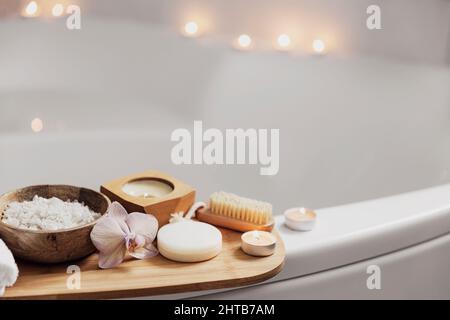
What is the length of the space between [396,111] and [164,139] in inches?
27.9

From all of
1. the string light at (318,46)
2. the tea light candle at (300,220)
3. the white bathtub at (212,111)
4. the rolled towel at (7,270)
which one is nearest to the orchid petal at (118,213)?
the rolled towel at (7,270)

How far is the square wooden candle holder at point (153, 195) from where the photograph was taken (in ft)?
3.43

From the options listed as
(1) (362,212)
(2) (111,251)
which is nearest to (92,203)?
(2) (111,251)

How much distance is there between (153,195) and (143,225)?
0.11 meters

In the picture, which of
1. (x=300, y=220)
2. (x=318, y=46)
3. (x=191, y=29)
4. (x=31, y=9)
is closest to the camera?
(x=300, y=220)

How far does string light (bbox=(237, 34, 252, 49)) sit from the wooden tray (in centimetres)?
109

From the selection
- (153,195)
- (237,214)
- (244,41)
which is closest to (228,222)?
(237,214)

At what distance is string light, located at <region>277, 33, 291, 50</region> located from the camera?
2.04 m

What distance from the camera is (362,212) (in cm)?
116

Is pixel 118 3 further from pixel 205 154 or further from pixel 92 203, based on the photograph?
pixel 92 203

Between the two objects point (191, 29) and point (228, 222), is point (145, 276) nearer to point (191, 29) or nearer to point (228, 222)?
point (228, 222)

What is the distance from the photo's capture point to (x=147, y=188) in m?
1.13

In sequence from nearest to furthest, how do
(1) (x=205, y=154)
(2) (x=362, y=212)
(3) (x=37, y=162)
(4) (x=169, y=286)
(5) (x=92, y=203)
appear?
1. (4) (x=169, y=286)
2. (5) (x=92, y=203)
3. (2) (x=362, y=212)
4. (3) (x=37, y=162)
5. (1) (x=205, y=154)

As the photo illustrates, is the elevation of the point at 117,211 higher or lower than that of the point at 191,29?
lower
